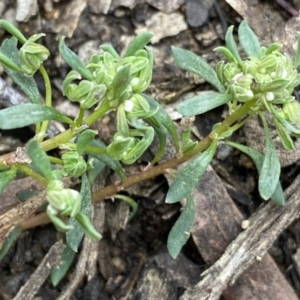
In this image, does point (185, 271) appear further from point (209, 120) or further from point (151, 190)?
point (209, 120)

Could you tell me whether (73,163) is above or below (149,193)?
above

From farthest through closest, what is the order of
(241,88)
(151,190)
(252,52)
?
(151,190) < (252,52) < (241,88)

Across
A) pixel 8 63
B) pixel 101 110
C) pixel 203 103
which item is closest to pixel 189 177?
pixel 203 103

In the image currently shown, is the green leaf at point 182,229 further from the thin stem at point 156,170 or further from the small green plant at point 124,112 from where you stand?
the thin stem at point 156,170

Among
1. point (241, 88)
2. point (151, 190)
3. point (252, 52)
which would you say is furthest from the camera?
point (151, 190)

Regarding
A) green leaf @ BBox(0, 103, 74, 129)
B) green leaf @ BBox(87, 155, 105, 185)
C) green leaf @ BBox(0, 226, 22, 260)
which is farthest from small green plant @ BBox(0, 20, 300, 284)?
green leaf @ BBox(0, 226, 22, 260)

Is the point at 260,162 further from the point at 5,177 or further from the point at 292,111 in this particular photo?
the point at 5,177

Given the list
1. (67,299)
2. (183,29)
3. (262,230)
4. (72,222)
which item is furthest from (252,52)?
(67,299)
